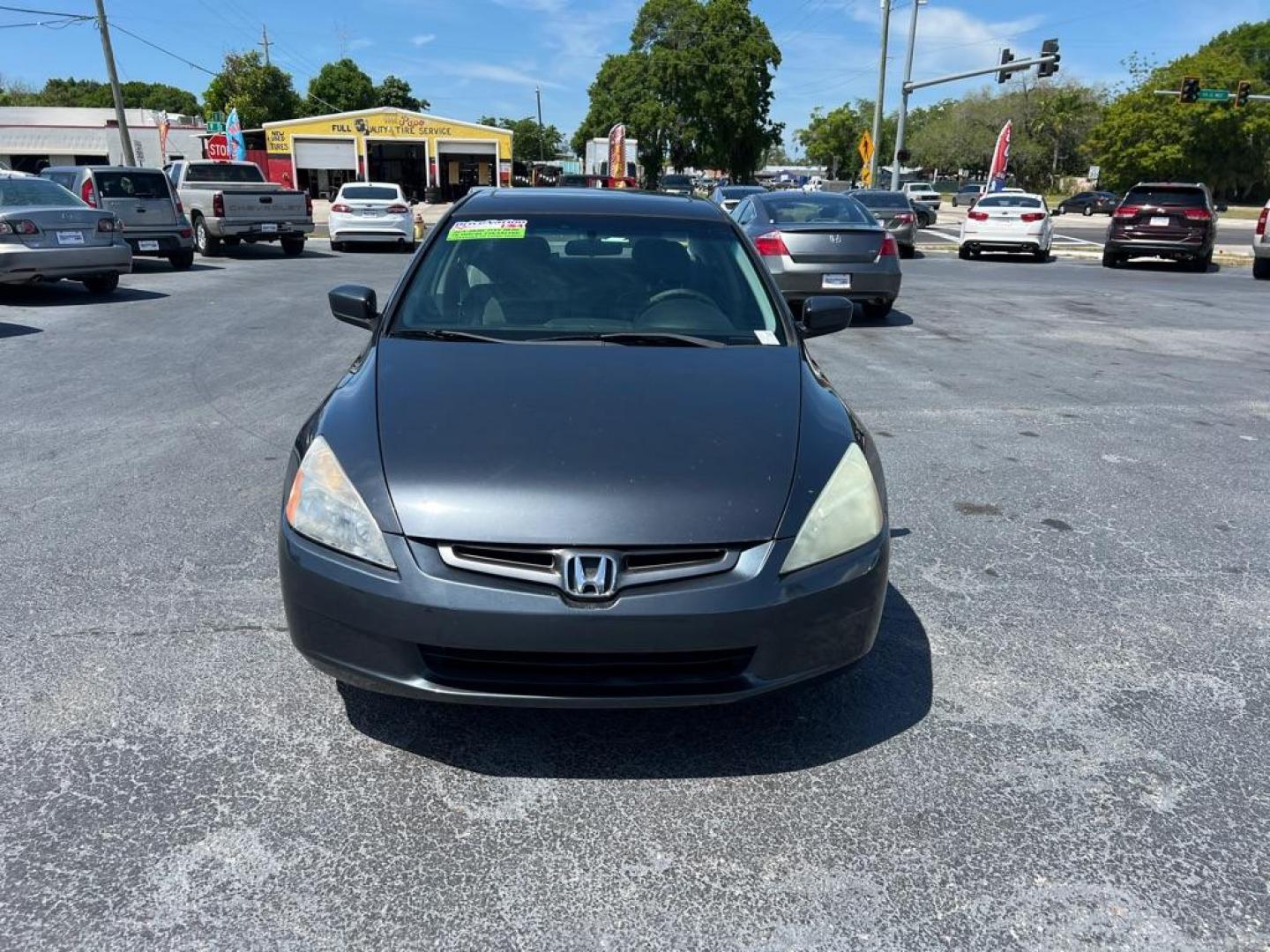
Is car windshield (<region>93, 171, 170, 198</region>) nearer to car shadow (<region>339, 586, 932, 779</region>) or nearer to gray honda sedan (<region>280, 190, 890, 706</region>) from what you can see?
gray honda sedan (<region>280, 190, 890, 706</region>)

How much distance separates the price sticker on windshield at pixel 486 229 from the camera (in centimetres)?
400

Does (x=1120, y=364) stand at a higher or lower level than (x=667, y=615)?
lower

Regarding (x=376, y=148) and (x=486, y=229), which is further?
(x=376, y=148)

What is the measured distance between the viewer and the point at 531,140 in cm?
11375

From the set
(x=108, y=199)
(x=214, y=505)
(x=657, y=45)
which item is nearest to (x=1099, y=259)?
(x=108, y=199)

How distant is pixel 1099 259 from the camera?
2267cm

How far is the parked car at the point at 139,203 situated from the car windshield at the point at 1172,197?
719 inches

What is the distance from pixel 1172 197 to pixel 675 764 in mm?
20981

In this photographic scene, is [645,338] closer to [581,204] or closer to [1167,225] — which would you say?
[581,204]

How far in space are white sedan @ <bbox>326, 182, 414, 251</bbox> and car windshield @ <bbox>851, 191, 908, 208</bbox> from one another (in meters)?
10.3

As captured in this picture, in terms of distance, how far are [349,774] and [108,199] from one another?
15638 mm

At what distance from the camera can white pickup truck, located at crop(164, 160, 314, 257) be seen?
18.0m

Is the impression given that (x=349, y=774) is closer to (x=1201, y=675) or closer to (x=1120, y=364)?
(x=1201, y=675)

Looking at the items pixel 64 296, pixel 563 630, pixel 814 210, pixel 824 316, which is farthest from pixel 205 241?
pixel 563 630
